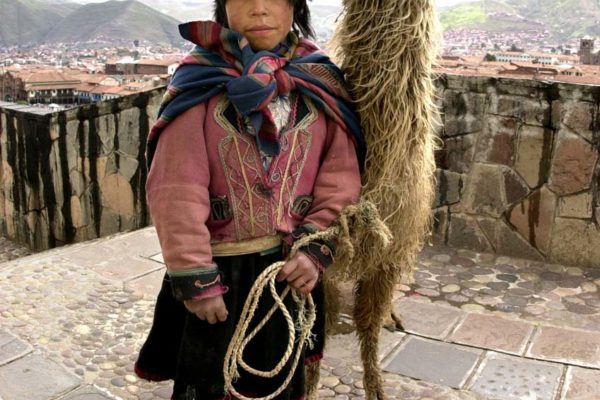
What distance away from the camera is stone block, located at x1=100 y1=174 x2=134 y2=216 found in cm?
583

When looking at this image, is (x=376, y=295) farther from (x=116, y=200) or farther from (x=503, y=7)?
(x=503, y=7)

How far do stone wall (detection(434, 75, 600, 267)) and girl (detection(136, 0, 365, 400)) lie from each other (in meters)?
2.71

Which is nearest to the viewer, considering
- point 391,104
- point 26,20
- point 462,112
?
point 391,104

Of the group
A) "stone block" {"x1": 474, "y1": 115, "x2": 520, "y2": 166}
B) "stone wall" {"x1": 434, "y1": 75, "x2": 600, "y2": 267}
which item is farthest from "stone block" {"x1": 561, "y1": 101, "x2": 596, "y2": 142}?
"stone block" {"x1": 474, "y1": 115, "x2": 520, "y2": 166}

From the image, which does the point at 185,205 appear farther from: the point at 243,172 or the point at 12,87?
the point at 12,87

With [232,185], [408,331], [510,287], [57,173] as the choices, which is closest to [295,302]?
[232,185]

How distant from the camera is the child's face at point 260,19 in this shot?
70.3 inches

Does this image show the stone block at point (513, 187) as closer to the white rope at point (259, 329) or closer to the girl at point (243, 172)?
the girl at point (243, 172)

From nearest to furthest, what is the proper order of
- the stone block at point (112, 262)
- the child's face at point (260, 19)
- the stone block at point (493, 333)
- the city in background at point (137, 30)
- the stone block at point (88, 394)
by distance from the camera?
the child's face at point (260, 19) < the stone block at point (88, 394) < the stone block at point (493, 333) < the stone block at point (112, 262) < the city in background at point (137, 30)

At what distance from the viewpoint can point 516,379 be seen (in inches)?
114

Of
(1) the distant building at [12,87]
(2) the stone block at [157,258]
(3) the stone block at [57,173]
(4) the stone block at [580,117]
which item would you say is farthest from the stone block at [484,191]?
(1) the distant building at [12,87]

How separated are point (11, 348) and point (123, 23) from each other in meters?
133

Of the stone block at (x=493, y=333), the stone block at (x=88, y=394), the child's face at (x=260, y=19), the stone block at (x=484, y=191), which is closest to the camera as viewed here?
the child's face at (x=260, y=19)

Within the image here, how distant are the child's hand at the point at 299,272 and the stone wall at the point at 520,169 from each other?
Result: 117 inches
